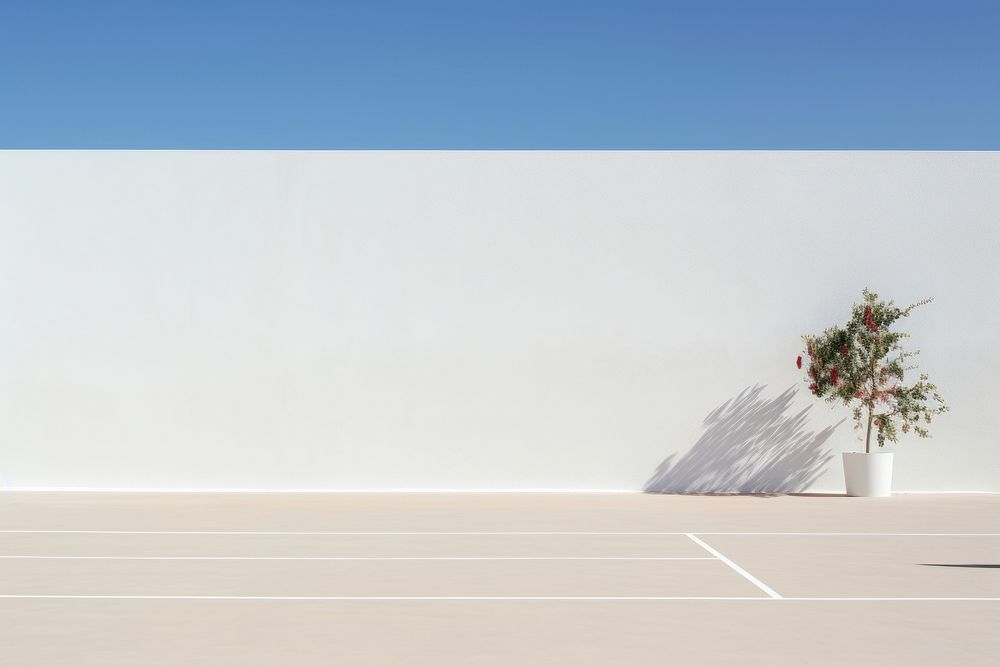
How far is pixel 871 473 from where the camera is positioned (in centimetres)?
1140

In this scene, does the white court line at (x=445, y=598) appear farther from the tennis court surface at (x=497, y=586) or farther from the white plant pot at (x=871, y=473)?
the white plant pot at (x=871, y=473)

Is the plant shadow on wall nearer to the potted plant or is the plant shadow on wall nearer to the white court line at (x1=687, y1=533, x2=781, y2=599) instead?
the potted plant

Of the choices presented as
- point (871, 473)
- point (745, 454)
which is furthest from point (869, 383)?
point (745, 454)

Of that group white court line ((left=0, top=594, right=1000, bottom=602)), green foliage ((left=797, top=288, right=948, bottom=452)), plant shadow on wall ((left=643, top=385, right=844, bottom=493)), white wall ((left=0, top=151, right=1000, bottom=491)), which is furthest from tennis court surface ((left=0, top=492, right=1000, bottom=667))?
white wall ((left=0, top=151, right=1000, bottom=491))

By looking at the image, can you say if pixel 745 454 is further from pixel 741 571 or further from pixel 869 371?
pixel 741 571

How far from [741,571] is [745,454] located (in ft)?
18.7

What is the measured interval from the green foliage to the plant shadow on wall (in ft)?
2.42

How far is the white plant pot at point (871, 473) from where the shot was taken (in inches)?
448

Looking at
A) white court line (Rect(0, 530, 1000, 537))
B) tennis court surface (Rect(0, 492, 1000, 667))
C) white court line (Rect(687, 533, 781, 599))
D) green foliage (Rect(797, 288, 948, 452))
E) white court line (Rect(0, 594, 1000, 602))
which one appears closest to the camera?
tennis court surface (Rect(0, 492, 1000, 667))

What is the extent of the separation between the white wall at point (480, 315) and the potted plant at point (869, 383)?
637 millimetres

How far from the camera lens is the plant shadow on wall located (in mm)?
12125

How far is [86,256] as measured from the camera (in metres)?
12.4

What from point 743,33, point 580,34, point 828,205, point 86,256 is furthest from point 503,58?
point 86,256

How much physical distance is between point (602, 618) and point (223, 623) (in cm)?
184
